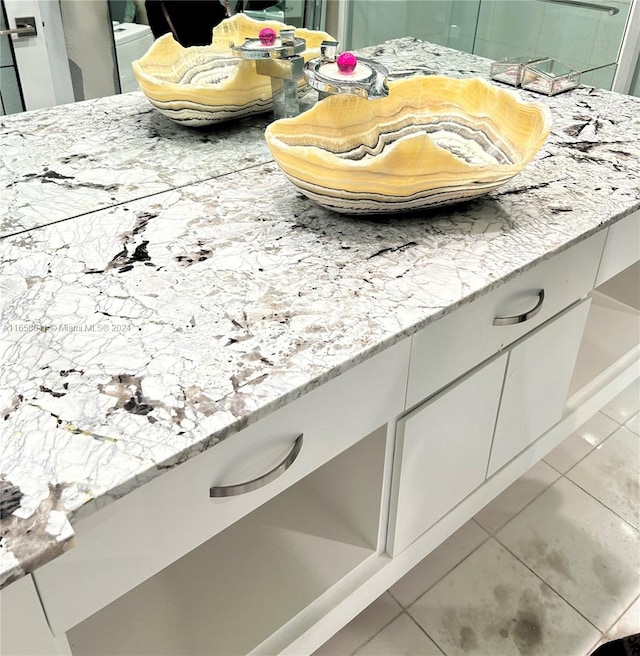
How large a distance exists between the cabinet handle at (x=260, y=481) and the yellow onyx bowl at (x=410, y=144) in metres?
0.40

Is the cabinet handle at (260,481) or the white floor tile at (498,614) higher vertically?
the cabinet handle at (260,481)

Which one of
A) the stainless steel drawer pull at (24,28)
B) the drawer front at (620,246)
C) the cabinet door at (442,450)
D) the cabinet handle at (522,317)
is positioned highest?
the stainless steel drawer pull at (24,28)

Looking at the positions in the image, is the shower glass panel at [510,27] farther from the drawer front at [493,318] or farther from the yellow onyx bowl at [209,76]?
the drawer front at [493,318]

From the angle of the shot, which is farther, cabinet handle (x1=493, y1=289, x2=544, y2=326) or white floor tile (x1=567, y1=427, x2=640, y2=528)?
white floor tile (x1=567, y1=427, x2=640, y2=528)

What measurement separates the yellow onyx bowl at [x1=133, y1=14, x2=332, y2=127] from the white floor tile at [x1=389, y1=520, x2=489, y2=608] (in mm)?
1067

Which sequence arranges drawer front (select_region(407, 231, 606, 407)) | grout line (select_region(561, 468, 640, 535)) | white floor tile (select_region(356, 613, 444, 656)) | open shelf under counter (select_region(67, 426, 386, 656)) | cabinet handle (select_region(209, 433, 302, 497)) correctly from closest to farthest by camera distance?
cabinet handle (select_region(209, 433, 302, 497)), drawer front (select_region(407, 231, 606, 407)), open shelf under counter (select_region(67, 426, 386, 656)), white floor tile (select_region(356, 613, 444, 656)), grout line (select_region(561, 468, 640, 535))

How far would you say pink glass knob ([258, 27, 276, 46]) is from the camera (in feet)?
4.02

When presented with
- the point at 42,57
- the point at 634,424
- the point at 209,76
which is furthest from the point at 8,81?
the point at 634,424

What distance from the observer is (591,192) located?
1182 mm

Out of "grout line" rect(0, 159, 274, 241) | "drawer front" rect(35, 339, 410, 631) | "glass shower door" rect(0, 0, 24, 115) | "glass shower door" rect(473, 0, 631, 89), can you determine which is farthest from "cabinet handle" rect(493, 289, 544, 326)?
"glass shower door" rect(473, 0, 631, 89)

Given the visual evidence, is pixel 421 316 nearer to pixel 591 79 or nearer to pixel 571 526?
pixel 571 526

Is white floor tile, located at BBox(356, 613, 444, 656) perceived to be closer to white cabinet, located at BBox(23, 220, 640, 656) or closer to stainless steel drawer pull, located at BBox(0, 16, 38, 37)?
white cabinet, located at BBox(23, 220, 640, 656)

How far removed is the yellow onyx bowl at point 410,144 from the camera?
979 millimetres

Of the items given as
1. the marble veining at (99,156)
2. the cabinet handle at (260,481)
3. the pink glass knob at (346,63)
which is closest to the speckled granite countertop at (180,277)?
the marble veining at (99,156)
